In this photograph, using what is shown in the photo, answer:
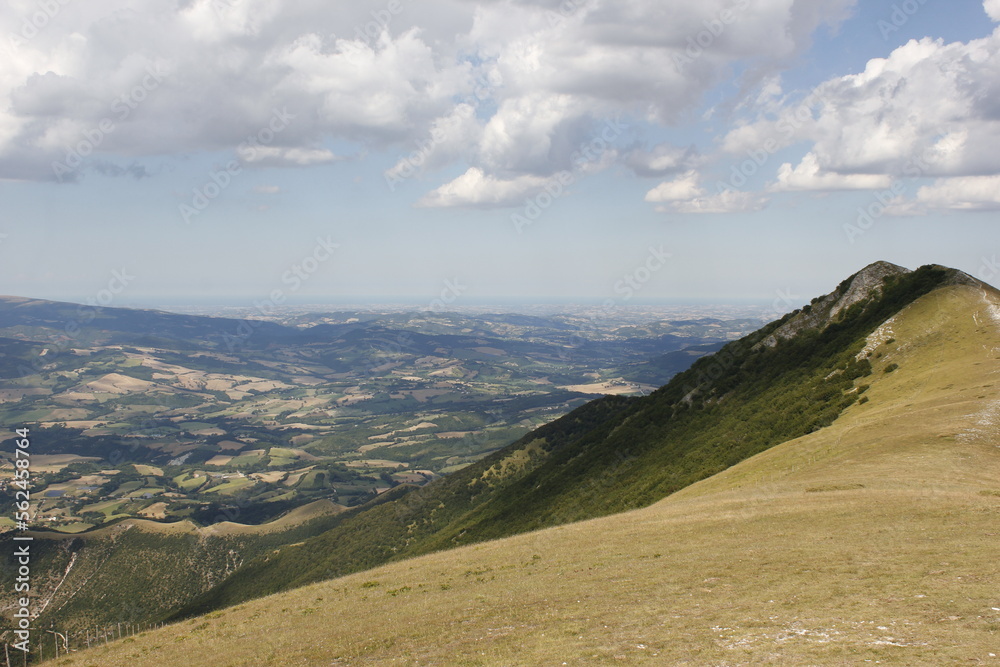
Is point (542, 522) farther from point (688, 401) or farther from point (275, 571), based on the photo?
point (275, 571)

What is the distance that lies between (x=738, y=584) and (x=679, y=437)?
64.1m

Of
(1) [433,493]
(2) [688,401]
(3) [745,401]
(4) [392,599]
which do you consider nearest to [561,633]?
(4) [392,599]

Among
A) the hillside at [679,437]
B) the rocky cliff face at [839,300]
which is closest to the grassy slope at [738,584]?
the hillside at [679,437]

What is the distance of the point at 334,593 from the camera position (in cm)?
3897

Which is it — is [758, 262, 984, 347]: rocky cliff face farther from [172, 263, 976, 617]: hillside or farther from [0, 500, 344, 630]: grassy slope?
[0, 500, 344, 630]: grassy slope

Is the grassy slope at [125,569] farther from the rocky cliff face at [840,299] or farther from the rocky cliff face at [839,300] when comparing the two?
the rocky cliff face at [839,300]

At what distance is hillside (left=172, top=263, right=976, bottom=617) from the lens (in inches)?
2680

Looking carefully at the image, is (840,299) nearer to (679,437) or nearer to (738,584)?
(679,437)


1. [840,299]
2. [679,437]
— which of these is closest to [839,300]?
[840,299]

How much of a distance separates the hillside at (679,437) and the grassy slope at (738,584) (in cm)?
1548

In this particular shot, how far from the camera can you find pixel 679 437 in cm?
8619

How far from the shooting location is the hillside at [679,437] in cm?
6806

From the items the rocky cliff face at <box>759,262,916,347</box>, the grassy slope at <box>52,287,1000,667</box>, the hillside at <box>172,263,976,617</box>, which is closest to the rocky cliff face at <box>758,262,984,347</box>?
the rocky cliff face at <box>759,262,916,347</box>

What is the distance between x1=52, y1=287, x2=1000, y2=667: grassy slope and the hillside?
50.8 feet
